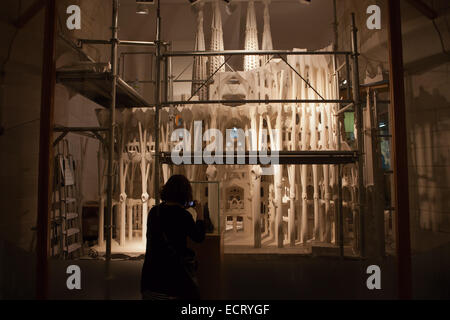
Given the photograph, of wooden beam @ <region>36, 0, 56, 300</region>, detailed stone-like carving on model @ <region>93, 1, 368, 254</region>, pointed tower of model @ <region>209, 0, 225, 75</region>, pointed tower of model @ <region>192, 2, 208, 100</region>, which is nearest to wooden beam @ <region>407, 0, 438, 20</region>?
detailed stone-like carving on model @ <region>93, 1, 368, 254</region>

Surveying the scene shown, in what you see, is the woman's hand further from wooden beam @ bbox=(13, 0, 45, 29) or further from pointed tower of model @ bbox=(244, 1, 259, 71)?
pointed tower of model @ bbox=(244, 1, 259, 71)

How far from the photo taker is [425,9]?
3.50 meters

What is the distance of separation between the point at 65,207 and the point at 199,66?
4.52m

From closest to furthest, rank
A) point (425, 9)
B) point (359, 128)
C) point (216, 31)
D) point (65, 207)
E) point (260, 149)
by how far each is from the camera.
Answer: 1. point (425, 9)
2. point (359, 128)
3. point (65, 207)
4. point (260, 149)
5. point (216, 31)

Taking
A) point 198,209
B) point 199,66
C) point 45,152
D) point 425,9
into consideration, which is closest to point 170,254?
point 198,209

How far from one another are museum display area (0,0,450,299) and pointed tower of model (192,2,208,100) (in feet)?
0.20

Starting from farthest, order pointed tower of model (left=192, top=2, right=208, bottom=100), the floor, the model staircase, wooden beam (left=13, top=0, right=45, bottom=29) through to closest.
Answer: pointed tower of model (left=192, top=2, right=208, bottom=100), the model staircase, wooden beam (left=13, top=0, right=45, bottom=29), the floor

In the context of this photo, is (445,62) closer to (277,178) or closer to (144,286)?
(277,178)

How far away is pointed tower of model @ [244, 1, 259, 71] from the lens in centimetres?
649

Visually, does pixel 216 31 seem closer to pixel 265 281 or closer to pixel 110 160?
pixel 110 160

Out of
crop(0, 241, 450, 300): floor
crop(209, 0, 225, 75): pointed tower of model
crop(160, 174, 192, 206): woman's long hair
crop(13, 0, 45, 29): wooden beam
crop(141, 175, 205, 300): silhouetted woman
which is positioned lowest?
crop(0, 241, 450, 300): floor

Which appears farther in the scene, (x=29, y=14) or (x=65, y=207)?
(x=65, y=207)

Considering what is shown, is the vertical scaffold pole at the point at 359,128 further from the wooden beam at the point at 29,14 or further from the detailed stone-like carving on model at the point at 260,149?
the wooden beam at the point at 29,14
